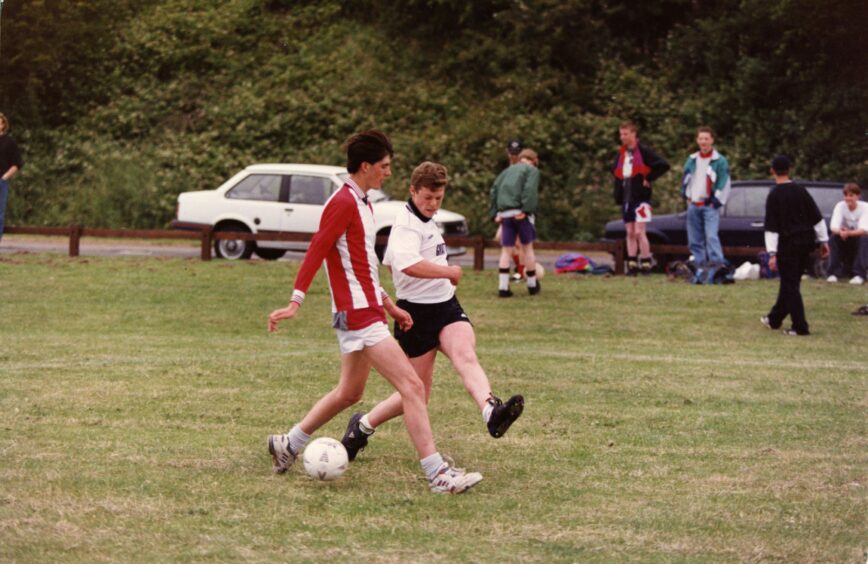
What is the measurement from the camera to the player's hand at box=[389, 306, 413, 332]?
751 centimetres

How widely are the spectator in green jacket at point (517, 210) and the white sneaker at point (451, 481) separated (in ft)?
34.8

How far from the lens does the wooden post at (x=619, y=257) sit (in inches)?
810

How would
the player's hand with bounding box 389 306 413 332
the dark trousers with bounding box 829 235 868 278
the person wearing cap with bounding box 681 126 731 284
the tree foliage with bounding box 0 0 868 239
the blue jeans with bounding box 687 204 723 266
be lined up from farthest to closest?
the tree foliage with bounding box 0 0 868 239, the dark trousers with bounding box 829 235 868 278, the blue jeans with bounding box 687 204 723 266, the person wearing cap with bounding box 681 126 731 284, the player's hand with bounding box 389 306 413 332

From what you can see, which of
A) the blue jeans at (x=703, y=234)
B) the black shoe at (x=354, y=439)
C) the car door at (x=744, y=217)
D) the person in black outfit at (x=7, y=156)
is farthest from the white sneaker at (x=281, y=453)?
the car door at (x=744, y=217)

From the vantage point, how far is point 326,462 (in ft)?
24.1

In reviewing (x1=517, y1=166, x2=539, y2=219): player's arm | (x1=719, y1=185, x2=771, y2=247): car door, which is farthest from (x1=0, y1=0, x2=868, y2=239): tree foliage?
(x1=517, y1=166, x2=539, y2=219): player's arm

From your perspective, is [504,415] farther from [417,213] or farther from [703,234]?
[703,234]

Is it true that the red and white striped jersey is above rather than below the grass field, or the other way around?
above

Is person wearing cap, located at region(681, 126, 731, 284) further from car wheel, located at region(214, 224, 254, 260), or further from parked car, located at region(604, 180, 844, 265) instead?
car wheel, located at region(214, 224, 254, 260)

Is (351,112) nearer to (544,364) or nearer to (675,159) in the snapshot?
(675,159)

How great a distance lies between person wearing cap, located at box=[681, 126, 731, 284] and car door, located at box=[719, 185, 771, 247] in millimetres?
2028

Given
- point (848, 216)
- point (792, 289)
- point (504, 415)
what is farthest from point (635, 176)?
point (504, 415)

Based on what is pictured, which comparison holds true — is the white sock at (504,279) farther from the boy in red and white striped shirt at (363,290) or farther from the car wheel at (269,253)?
the boy in red and white striped shirt at (363,290)

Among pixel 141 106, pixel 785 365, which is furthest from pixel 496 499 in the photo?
pixel 141 106
